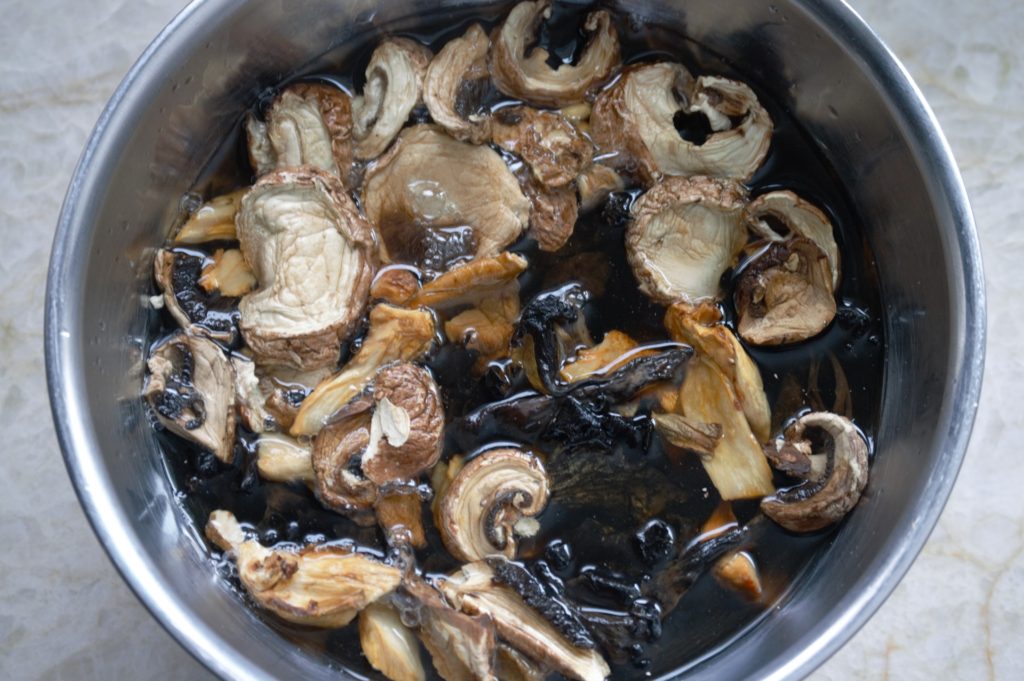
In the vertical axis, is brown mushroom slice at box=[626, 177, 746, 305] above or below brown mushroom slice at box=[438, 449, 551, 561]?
above

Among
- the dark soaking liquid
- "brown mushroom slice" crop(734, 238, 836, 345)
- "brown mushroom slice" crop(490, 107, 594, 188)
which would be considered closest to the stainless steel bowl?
the dark soaking liquid

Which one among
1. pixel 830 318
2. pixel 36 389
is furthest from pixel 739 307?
pixel 36 389

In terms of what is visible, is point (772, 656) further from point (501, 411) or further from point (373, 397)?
point (373, 397)

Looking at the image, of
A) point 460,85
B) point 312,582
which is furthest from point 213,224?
point 312,582

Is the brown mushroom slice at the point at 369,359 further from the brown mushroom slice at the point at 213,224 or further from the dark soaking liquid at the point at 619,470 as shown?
the brown mushroom slice at the point at 213,224

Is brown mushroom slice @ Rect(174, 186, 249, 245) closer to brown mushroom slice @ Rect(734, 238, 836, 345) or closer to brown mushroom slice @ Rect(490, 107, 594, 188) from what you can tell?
brown mushroom slice @ Rect(490, 107, 594, 188)

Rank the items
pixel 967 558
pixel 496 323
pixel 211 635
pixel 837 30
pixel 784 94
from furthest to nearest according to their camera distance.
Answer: pixel 967 558 < pixel 784 94 < pixel 496 323 < pixel 837 30 < pixel 211 635
